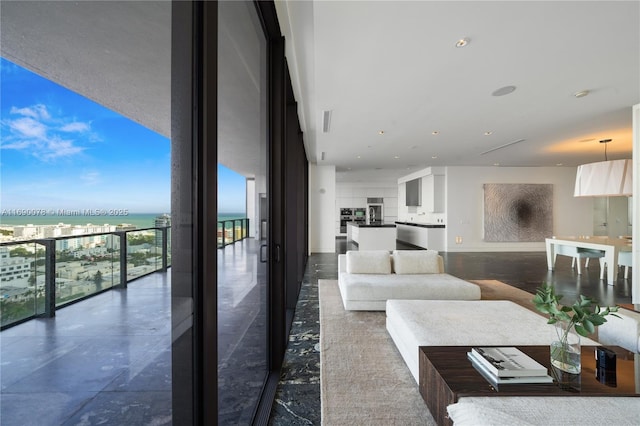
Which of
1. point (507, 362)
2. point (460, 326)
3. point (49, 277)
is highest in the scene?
point (49, 277)

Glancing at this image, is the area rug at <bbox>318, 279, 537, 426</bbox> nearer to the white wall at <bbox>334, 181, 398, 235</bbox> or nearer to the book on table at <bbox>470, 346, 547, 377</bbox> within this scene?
the book on table at <bbox>470, 346, 547, 377</bbox>

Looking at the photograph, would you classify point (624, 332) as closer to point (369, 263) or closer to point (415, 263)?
point (415, 263)

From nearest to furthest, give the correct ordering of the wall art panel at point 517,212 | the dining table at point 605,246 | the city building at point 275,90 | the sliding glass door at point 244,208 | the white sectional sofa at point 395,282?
the city building at point 275,90, the sliding glass door at point 244,208, the white sectional sofa at point 395,282, the dining table at point 605,246, the wall art panel at point 517,212

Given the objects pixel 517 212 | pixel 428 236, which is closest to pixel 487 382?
pixel 428 236

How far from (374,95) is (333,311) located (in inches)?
112

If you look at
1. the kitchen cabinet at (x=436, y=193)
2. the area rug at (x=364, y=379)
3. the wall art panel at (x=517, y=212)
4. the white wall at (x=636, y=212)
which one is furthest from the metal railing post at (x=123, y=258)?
the wall art panel at (x=517, y=212)

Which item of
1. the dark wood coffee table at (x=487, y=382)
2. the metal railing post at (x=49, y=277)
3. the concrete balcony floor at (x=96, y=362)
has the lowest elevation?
the dark wood coffee table at (x=487, y=382)

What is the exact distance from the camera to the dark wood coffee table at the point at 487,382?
4.61 feet

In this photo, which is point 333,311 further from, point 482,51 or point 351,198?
point 351,198

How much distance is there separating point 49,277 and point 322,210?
8961mm

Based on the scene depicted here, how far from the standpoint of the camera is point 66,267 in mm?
516

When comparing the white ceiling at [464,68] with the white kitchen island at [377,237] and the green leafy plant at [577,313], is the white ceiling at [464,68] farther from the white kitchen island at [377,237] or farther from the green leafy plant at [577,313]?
the white kitchen island at [377,237]

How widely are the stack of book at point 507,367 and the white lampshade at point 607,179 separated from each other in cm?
467

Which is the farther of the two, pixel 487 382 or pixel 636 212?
pixel 636 212
